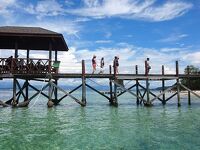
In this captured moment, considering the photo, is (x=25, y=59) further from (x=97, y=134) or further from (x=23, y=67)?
(x=97, y=134)

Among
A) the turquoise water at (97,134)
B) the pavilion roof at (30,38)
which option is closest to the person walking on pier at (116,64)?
the pavilion roof at (30,38)

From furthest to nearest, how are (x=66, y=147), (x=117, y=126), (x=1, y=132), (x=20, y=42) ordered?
(x=20, y=42) → (x=117, y=126) → (x=1, y=132) → (x=66, y=147)

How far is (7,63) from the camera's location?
25797 mm

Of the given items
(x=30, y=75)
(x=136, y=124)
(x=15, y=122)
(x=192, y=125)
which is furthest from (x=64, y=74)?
(x=192, y=125)

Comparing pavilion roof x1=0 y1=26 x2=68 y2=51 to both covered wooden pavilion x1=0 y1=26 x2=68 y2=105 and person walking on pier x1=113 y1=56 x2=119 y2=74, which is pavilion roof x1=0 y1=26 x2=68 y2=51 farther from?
person walking on pier x1=113 y1=56 x2=119 y2=74

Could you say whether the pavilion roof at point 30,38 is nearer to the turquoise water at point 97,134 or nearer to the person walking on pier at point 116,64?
the person walking on pier at point 116,64

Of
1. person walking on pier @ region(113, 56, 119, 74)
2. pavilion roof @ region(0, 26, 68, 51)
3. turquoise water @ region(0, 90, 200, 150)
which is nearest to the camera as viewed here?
turquoise water @ region(0, 90, 200, 150)

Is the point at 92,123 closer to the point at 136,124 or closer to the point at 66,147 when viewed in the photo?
the point at 136,124

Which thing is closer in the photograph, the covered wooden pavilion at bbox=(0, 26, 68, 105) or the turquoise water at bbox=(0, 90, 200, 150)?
the turquoise water at bbox=(0, 90, 200, 150)

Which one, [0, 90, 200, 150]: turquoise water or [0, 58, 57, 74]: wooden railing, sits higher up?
[0, 58, 57, 74]: wooden railing

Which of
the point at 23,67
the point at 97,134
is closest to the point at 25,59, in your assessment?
the point at 23,67

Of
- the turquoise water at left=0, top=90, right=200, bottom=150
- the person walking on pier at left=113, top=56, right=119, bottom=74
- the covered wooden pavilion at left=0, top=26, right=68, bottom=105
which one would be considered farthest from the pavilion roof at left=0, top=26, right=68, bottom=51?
the turquoise water at left=0, top=90, right=200, bottom=150

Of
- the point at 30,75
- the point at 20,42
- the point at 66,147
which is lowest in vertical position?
the point at 66,147

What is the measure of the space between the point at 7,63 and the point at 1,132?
1168 cm
